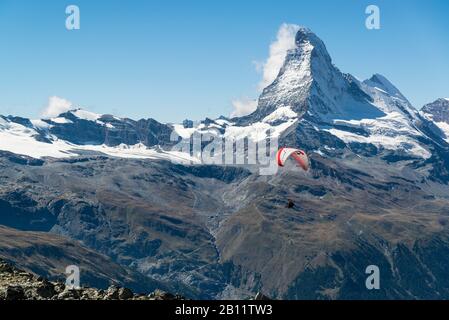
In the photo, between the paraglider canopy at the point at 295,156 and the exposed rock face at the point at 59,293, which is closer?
the exposed rock face at the point at 59,293

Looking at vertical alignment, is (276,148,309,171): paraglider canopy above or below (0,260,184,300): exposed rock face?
above

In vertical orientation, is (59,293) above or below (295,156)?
below

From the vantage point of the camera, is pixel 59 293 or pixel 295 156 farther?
pixel 295 156

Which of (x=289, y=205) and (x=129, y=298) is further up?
(x=289, y=205)

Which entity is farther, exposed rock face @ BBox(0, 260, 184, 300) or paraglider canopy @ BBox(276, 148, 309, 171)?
paraglider canopy @ BBox(276, 148, 309, 171)

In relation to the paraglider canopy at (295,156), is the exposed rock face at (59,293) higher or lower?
lower
